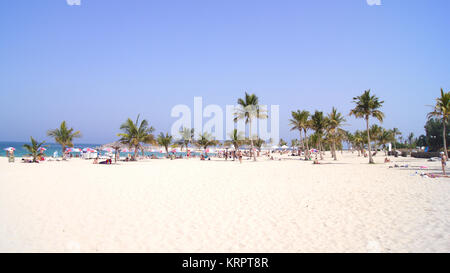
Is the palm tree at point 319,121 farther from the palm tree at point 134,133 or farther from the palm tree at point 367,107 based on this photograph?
the palm tree at point 134,133

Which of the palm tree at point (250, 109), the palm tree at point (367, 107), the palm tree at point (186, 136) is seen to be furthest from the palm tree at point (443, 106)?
the palm tree at point (186, 136)

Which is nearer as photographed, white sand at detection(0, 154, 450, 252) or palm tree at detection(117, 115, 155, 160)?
white sand at detection(0, 154, 450, 252)

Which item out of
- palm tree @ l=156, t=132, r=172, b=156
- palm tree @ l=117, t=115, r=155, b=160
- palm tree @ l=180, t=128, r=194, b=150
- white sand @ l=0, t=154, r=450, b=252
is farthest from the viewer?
palm tree @ l=180, t=128, r=194, b=150

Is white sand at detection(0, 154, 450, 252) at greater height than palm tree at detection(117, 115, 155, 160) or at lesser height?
lesser

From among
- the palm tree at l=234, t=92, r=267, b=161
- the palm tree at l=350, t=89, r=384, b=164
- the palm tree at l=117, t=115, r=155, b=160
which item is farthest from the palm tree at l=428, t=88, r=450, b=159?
the palm tree at l=117, t=115, r=155, b=160

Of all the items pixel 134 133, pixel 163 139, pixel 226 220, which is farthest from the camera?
pixel 163 139

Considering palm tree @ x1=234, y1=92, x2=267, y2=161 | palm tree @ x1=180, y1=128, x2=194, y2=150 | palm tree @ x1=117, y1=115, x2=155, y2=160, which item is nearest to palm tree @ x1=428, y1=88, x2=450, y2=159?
palm tree @ x1=234, y1=92, x2=267, y2=161

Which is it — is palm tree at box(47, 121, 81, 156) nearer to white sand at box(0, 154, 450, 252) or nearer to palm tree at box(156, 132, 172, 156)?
palm tree at box(156, 132, 172, 156)

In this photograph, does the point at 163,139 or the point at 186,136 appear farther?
the point at 186,136

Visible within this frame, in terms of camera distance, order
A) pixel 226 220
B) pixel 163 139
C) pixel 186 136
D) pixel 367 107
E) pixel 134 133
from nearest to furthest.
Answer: pixel 226 220 → pixel 367 107 → pixel 134 133 → pixel 163 139 → pixel 186 136

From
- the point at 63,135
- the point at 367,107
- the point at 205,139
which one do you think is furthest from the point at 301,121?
the point at 63,135

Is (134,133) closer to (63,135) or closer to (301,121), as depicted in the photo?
(63,135)

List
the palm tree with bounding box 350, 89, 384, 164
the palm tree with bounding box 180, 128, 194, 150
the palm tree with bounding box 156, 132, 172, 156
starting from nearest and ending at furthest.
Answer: the palm tree with bounding box 350, 89, 384, 164
the palm tree with bounding box 156, 132, 172, 156
the palm tree with bounding box 180, 128, 194, 150
